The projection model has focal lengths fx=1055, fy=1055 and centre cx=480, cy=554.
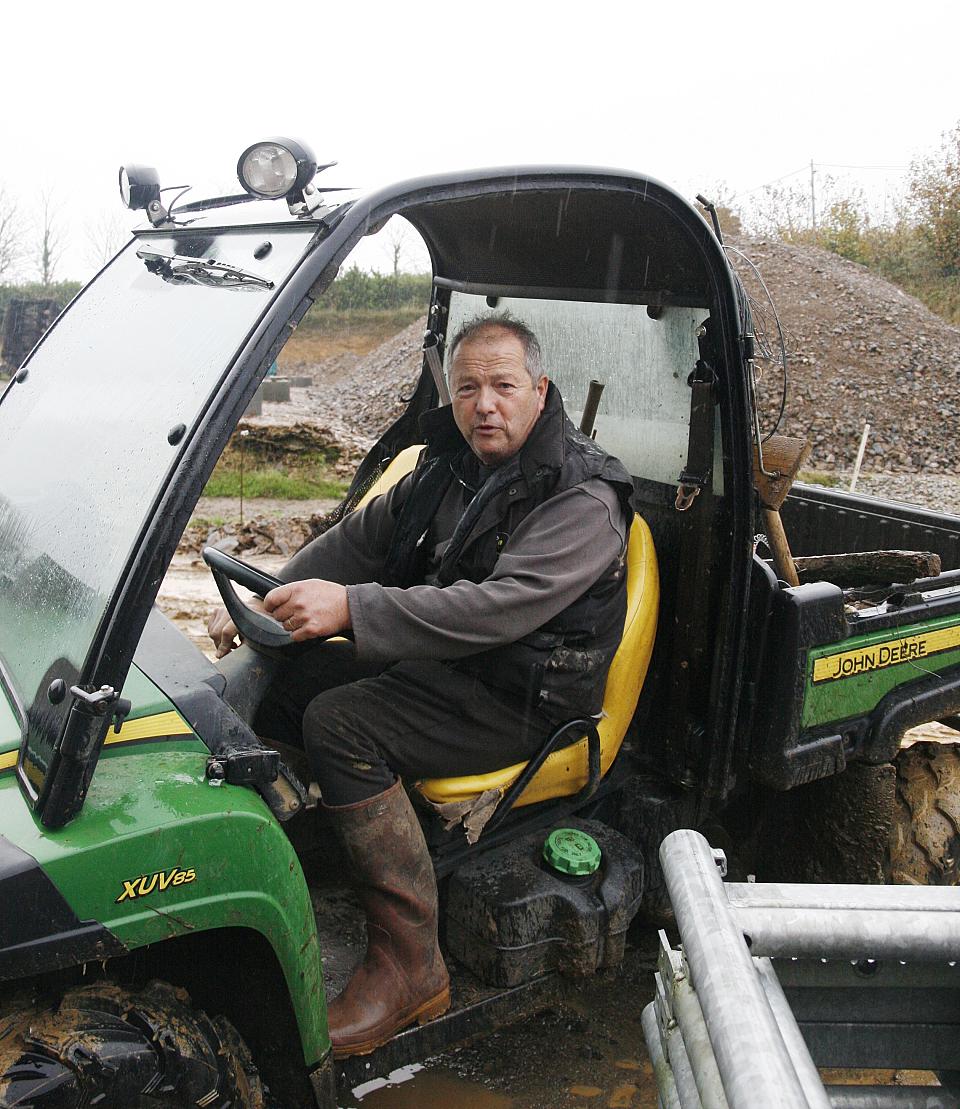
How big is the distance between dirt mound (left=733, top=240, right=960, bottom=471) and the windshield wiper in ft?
39.0

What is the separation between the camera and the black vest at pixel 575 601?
A: 2.49m

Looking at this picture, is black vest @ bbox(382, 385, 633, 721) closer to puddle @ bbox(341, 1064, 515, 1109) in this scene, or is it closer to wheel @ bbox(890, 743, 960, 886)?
puddle @ bbox(341, 1064, 515, 1109)

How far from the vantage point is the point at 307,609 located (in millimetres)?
2125

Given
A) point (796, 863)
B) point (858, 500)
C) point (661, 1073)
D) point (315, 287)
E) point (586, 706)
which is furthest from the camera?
point (858, 500)

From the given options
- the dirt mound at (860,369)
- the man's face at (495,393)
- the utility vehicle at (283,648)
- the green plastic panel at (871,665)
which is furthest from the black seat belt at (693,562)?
the dirt mound at (860,369)

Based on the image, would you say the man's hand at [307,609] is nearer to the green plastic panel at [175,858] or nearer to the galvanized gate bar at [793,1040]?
the green plastic panel at [175,858]

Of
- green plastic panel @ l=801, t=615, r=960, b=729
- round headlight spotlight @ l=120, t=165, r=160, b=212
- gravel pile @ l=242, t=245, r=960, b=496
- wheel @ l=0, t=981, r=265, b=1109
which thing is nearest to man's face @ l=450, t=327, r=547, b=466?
round headlight spotlight @ l=120, t=165, r=160, b=212

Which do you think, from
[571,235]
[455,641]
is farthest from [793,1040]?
[571,235]

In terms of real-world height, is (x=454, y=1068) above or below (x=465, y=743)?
below

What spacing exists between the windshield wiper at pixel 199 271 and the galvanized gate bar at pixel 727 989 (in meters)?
1.26

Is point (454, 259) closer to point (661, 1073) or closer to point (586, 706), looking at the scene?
point (586, 706)

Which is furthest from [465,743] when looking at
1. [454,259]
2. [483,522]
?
[454,259]

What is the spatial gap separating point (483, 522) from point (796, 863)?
1508 millimetres

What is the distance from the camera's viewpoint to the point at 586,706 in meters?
2.58
